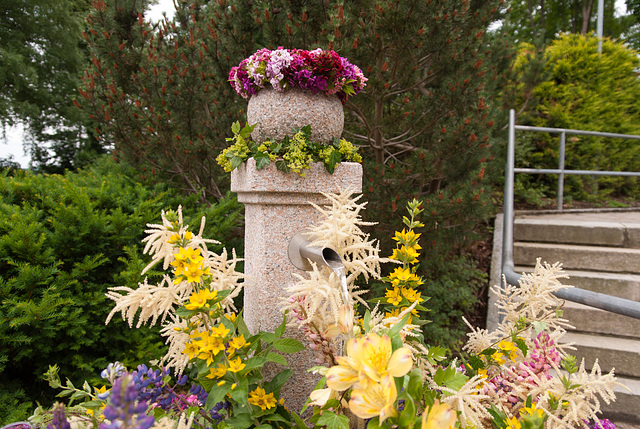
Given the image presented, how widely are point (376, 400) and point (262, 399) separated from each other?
0.59 meters

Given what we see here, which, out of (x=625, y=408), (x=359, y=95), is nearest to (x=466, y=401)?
(x=625, y=408)

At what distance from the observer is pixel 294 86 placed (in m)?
1.57

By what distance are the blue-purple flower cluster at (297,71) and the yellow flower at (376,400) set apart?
1257 mm

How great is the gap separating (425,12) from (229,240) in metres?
2.53

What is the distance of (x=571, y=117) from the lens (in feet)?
18.3

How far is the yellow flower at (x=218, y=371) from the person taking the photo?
1010 mm

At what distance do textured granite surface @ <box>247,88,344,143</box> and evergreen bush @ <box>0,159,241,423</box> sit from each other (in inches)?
55.7

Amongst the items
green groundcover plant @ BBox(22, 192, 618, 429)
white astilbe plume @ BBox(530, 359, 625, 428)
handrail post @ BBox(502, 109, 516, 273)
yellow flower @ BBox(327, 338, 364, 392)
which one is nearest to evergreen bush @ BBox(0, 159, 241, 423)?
green groundcover plant @ BBox(22, 192, 618, 429)

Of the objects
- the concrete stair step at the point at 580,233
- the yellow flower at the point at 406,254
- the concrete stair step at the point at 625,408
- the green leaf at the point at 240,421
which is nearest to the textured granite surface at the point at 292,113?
the yellow flower at the point at 406,254

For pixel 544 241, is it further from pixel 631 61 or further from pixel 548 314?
pixel 631 61

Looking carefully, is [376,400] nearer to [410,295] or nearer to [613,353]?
[410,295]

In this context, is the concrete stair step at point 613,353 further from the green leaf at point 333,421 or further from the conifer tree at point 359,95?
the green leaf at point 333,421

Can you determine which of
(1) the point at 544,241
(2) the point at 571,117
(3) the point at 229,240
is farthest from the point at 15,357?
(2) the point at 571,117

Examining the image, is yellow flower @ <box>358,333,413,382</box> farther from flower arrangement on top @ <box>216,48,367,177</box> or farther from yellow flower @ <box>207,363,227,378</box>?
flower arrangement on top @ <box>216,48,367,177</box>
